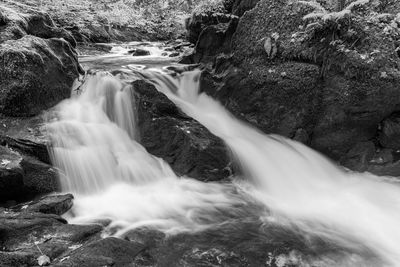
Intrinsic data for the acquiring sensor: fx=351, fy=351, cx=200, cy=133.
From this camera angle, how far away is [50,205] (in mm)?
5051

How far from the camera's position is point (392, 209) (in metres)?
6.16

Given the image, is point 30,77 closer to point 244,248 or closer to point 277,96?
point 277,96

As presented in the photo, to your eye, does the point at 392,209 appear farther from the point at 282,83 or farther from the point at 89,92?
the point at 89,92

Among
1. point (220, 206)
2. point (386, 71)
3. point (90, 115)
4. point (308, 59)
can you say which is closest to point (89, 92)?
point (90, 115)

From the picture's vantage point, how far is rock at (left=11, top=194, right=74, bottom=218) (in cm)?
496

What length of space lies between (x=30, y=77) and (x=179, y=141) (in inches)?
128

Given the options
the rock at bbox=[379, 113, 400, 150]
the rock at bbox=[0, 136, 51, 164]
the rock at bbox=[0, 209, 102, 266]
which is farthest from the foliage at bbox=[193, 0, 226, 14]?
the rock at bbox=[0, 209, 102, 266]

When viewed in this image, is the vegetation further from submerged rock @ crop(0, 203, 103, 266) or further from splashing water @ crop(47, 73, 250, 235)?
submerged rock @ crop(0, 203, 103, 266)

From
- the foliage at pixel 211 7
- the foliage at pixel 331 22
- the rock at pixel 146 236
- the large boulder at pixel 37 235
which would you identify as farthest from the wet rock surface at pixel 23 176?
the foliage at pixel 211 7

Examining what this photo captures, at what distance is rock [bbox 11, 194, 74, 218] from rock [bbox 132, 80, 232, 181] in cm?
214

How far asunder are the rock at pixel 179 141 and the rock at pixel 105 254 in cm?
271

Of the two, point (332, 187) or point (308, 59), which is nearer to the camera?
point (332, 187)

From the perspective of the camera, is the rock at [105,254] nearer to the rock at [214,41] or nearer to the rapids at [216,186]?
the rapids at [216,186]

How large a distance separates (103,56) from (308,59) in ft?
27.2
